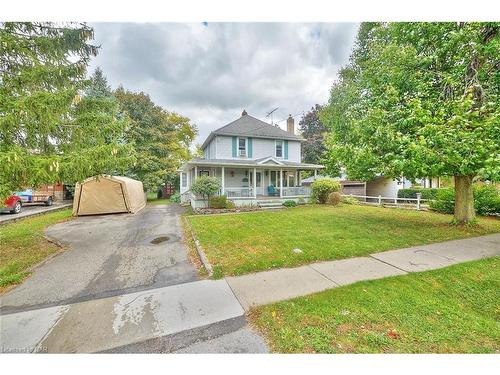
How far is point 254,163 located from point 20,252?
11833mm

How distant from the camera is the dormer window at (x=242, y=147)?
16.6 metres

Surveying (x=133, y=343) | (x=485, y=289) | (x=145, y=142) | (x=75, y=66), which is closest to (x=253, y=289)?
(x=133, y=343)

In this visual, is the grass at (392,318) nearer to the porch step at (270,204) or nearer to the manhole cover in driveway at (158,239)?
the manhole cover in driveway at (158,239)

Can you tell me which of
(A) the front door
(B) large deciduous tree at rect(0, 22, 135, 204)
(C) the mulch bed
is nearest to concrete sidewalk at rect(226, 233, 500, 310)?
(B) large deciduous tree at rect(0, 22, 135, 204)

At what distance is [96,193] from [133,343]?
1235 cm

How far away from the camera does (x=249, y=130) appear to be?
17.3 metres

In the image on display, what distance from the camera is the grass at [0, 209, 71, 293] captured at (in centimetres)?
424

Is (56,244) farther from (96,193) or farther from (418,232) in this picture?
(418,232)

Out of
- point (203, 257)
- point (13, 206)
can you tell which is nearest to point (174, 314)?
point (203, 257)

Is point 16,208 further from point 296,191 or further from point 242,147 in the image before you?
point 296,191

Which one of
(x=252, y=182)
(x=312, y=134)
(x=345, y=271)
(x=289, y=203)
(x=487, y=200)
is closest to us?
(x=345, y=271)

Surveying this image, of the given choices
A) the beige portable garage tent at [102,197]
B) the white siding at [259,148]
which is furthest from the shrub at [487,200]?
the beige portable garage tent at [102,197]

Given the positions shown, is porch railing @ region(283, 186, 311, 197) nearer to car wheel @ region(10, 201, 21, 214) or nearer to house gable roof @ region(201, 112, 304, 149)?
house gable roof @ region(201, 112, 304, 149)

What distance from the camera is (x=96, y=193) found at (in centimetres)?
1209
